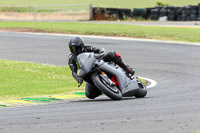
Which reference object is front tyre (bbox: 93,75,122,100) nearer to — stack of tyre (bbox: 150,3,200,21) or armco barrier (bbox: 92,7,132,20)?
stack of tyre (bbox: 150,3,200,21)

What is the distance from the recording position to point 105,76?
33.6ft

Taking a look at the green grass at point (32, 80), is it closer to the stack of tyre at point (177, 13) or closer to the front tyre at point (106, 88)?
the front tyre at point (106, 88)

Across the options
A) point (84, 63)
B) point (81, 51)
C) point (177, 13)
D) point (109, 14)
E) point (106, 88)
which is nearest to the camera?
point (106, 88)

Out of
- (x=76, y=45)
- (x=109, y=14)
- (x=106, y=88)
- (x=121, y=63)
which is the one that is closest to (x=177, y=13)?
(x=109, y=14)

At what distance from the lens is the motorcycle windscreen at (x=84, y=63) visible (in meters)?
10.2

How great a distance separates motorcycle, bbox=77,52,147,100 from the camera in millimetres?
10148

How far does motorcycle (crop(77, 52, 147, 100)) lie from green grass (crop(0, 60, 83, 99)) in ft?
7.10

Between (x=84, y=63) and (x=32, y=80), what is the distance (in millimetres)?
4692

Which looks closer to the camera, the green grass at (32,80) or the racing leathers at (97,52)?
the racing leathers at (97,52)

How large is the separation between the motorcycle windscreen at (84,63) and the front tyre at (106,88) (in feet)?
0.84

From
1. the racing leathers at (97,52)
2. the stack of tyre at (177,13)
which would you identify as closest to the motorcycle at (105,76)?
the racing leathers at (97,52)

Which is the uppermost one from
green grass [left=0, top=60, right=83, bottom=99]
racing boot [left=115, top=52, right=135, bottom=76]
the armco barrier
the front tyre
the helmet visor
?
the helmet visor

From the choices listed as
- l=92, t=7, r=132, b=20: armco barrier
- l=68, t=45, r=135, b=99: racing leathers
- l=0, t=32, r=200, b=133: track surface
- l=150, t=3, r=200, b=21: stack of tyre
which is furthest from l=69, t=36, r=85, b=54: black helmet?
l=92, t=7, r=132, b=20: armco barrier

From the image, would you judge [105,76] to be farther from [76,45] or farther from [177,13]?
[177,13]
